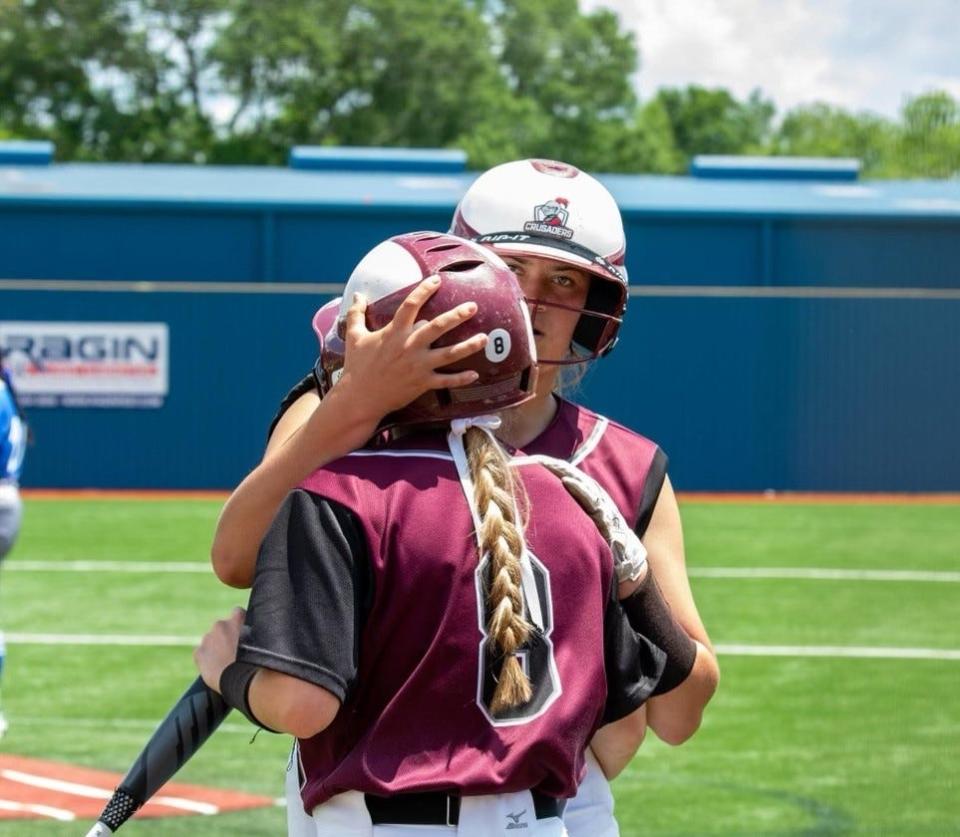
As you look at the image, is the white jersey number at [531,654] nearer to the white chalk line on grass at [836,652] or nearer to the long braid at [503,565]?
the long braid at [503,565]

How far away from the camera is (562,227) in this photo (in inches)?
112

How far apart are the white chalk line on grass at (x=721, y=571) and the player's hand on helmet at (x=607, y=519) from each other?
10793mm

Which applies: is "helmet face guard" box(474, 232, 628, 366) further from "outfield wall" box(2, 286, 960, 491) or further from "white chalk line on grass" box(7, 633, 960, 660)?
"outfield wall" box(2, 286, 960, 491)

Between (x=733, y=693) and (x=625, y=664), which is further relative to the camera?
(x=733, y=693)

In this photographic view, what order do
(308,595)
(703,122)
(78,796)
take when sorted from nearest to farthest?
1. (308,595)
2. (78,796)
3. (703,122)

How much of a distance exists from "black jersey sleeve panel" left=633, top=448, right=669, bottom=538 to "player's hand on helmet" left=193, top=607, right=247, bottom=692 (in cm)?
73

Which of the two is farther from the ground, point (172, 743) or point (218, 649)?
point (218, 649)

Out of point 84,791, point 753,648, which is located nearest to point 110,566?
point 753,648

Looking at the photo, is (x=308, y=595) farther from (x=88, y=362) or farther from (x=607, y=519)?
(x=88, y=362)

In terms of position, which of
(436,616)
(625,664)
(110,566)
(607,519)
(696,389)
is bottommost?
(110,566)

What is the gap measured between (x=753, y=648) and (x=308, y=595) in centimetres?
833

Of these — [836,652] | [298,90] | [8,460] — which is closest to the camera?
[8,460]

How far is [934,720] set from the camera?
27.2 ft

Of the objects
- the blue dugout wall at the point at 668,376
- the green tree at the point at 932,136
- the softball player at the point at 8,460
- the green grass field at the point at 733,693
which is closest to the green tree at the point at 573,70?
the green tree at the point at 932,136
